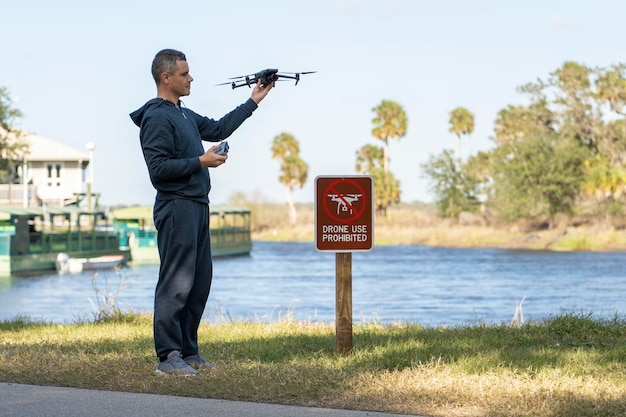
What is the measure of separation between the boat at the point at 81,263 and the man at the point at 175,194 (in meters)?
43.7

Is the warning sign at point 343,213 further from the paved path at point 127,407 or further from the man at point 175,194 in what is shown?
the paved path at point 127,407

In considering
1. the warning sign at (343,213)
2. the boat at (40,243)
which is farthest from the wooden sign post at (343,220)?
the boat at (40,243)

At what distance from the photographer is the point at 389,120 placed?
95688 millimetres

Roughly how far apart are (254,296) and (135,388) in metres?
31.2

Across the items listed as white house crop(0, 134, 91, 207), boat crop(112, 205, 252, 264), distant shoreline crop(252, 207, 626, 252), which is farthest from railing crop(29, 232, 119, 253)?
distant shoreline crop(252, 207, 626, 252)

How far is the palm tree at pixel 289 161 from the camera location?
103m

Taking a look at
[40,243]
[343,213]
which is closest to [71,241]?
[40,243]

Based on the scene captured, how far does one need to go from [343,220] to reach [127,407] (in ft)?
8.24

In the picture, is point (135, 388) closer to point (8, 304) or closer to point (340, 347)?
point (340, 347)

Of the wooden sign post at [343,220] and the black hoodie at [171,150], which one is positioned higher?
the black hoodie at [171,150]

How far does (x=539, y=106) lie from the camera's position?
3376 inches

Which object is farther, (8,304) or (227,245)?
(227,245)

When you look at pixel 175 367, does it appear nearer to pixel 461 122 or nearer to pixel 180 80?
pixel 180 80

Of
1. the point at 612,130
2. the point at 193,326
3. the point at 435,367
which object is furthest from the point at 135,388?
the point at 612,130
